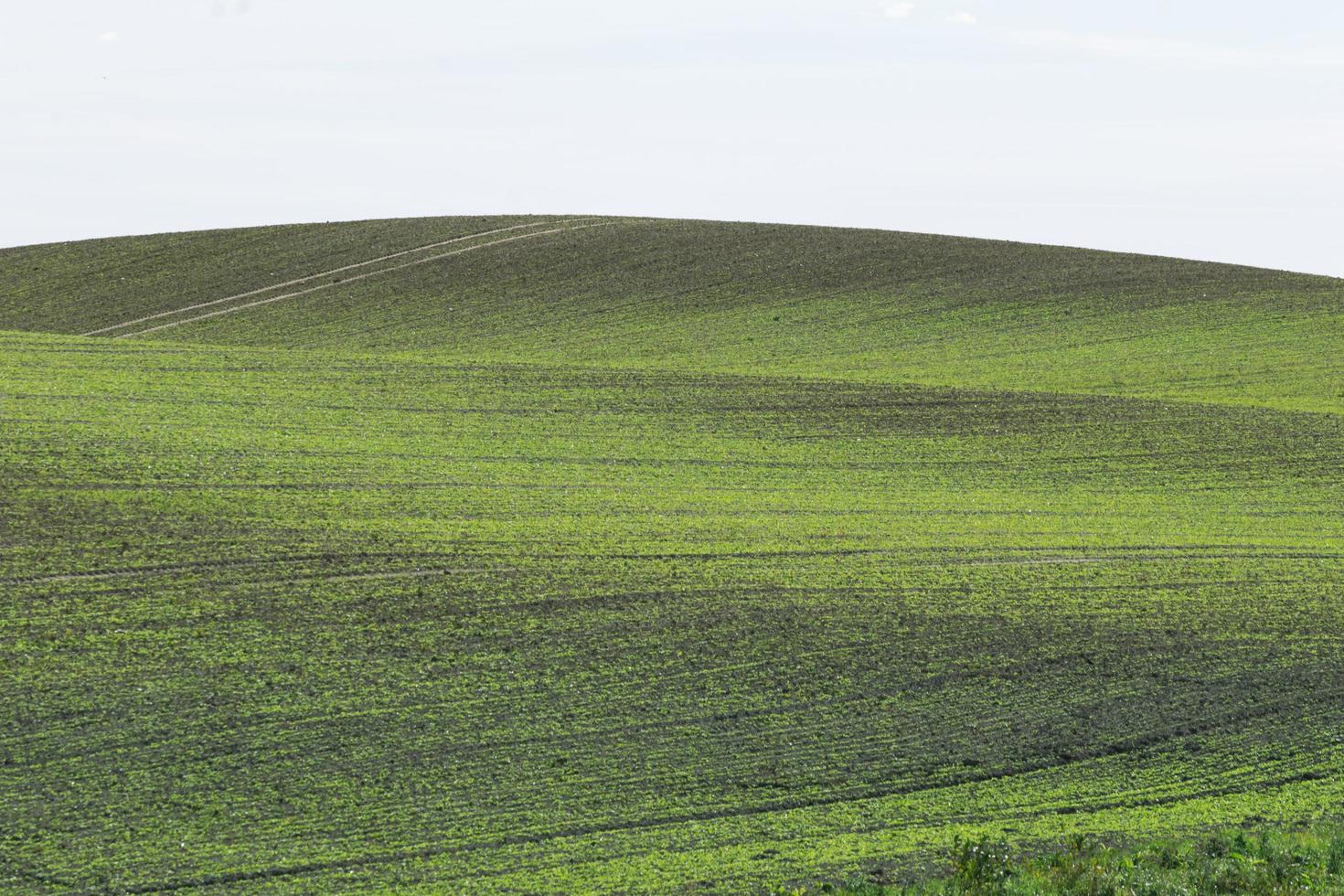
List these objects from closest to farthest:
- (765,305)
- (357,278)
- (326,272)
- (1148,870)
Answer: (1148,870) < (765,305) < (357,278) < (326,272)

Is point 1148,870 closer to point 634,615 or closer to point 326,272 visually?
point 634,615

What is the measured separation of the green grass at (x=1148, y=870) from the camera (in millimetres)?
11734

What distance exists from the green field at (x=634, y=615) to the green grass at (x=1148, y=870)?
1.73 feet

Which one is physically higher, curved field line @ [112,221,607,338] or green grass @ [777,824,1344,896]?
curved field line @ [112,221,607,338]

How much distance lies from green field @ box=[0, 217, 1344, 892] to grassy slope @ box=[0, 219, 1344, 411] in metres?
1.43

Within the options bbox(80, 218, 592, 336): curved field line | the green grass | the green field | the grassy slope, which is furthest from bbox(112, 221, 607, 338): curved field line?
the green grass

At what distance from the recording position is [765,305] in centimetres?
4666

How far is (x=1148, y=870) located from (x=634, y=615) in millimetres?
7319

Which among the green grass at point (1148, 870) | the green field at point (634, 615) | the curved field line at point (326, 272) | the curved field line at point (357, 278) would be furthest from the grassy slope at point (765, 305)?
the green grass at point (1148, 870)

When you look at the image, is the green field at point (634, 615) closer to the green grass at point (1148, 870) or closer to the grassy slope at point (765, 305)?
the green grass at point (1148, 870)

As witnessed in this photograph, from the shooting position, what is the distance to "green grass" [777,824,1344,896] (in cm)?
1173

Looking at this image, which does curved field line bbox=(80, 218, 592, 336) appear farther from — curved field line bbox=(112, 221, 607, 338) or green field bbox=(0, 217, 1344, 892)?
green field bbox=(0, 217, 1344, 892)

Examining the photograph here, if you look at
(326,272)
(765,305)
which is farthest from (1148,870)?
(326,272)

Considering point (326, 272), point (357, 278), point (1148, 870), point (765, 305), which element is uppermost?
point (326, 272)
